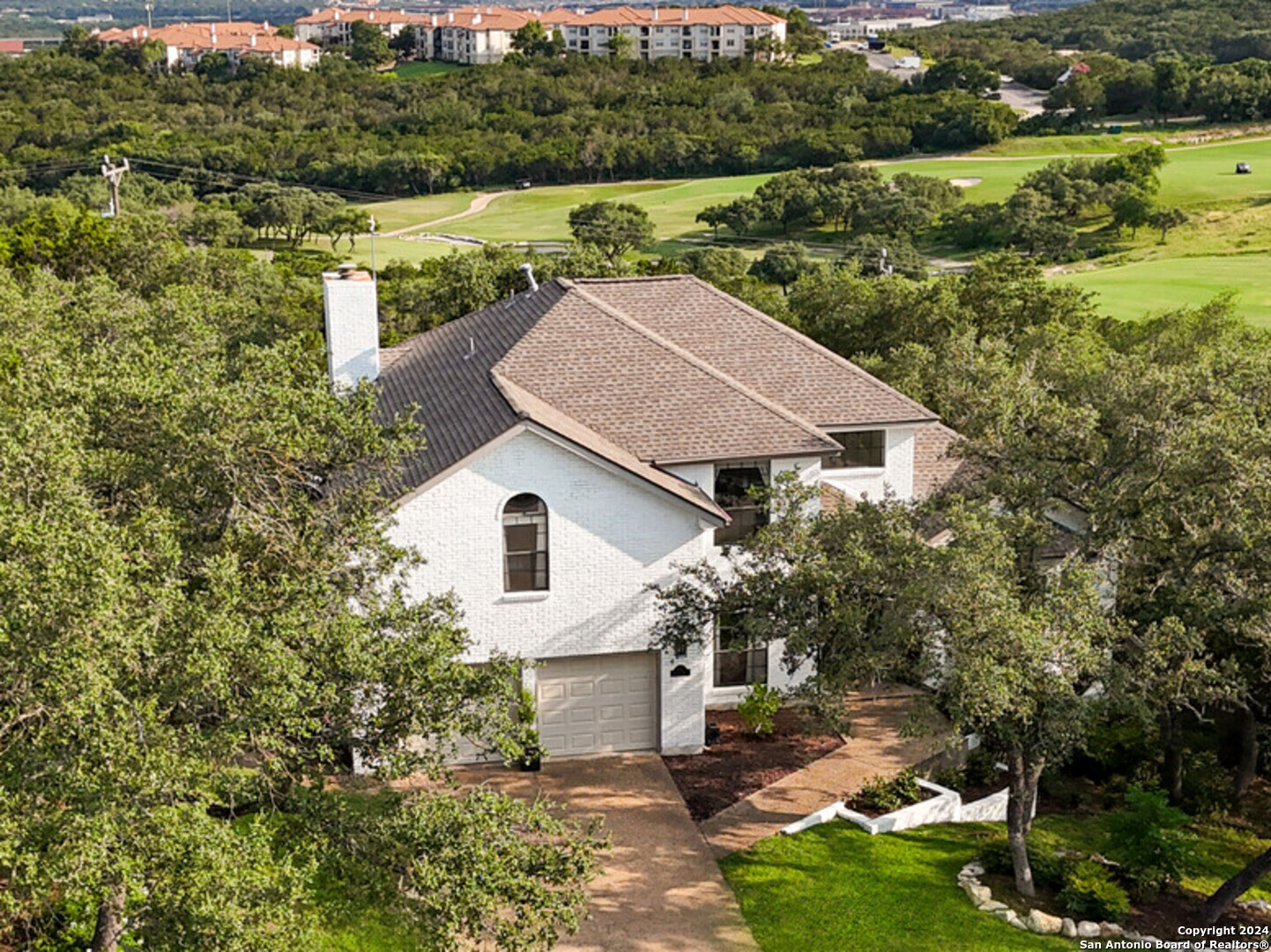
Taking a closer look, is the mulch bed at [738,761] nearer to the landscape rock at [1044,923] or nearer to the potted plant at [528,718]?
the potted plant at [528,718]

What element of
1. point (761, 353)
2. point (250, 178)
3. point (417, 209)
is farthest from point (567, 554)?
point (250, 178)

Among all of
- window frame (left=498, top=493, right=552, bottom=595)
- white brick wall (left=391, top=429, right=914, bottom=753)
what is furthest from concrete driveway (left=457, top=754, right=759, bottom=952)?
window frame (left=498, top=493, right=552, bottom=595)

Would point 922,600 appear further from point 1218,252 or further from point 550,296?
point 1218,252

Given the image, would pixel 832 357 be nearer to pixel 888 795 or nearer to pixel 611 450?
pixel 611 450

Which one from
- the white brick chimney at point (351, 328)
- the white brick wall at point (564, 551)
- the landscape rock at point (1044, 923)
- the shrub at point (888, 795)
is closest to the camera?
the landscape rock at point (1044, 923)

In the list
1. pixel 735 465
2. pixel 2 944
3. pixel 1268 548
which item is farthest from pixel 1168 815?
pixel 2 944

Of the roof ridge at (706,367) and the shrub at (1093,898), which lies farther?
the roof ridge at (706,367)

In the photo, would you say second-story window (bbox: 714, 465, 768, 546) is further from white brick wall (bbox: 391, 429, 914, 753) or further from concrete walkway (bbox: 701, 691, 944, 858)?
concrete walkway (bbox: 701, 691, 944, 858)

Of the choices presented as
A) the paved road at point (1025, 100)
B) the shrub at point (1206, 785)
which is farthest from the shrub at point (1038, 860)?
the paved road at point (1025, 100)
